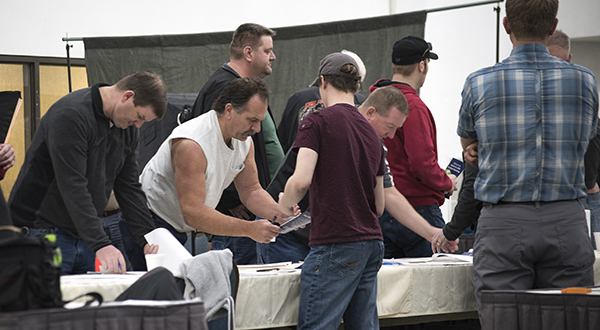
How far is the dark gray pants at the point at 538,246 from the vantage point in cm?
177

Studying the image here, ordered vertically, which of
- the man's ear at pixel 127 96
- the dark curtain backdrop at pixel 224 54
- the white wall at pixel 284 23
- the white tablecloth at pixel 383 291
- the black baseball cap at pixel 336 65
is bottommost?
the white tablecloth at pixel 383 291

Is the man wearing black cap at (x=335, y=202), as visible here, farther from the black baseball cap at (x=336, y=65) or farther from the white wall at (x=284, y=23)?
the white wall at (x=284, y=23)

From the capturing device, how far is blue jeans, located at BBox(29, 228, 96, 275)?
212 cm

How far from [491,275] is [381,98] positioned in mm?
918

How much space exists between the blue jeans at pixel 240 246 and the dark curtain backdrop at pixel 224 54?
1.81 m

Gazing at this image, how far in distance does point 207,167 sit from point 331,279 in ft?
2.04

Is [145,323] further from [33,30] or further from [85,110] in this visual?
[33,30]

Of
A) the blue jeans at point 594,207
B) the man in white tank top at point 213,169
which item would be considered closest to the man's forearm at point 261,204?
the man in white tank top at point 213,169

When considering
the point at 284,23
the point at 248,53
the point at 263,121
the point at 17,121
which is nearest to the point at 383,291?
the point at 263,121

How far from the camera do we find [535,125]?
1.82 m

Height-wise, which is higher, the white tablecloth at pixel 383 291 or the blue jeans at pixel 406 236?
the blue jeans at pixel 406 236

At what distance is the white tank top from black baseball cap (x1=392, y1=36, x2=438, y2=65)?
3.11 ft

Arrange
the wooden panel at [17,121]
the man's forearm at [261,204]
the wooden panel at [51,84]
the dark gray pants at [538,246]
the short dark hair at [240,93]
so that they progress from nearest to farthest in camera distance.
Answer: the dark gray pants at [538,246] < the short dark hair at [240,93] < the man's forearm at [261,204] < the wooden panel at [17,121] < the wooden panel at [51,84]

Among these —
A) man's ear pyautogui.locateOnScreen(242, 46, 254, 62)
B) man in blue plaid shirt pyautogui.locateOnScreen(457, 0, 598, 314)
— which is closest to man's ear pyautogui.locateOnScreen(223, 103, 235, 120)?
man's ear pyautogui.locateOnScreen(242, 46, 254, 62)
